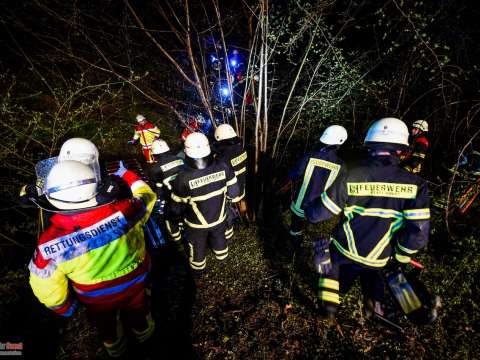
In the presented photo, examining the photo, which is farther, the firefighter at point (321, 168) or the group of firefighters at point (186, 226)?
the firefighter at point (321, 168)

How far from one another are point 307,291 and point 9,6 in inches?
223

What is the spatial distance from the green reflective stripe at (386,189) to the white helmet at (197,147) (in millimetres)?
1727

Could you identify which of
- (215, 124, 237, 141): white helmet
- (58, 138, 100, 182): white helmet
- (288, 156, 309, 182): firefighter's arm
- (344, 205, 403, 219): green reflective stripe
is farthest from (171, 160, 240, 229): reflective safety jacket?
(344, 205, 403, 219): green reflective stripe

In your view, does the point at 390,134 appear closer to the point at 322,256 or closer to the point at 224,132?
the point at 322,256

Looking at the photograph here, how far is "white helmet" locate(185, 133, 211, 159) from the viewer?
301cm

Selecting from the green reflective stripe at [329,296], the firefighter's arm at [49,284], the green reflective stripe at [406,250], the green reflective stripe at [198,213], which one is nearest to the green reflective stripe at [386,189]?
the green reflective stripe at [406,250]

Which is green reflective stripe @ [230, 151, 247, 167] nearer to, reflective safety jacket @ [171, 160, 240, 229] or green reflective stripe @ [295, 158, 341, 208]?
reflective safety jacket @ [171, 160, 240, 229]

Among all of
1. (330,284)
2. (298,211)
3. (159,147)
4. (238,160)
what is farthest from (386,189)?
(159,147)

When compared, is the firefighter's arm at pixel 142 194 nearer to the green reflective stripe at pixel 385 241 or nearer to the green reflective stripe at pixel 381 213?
the green reflective stripe at pixel 381 213

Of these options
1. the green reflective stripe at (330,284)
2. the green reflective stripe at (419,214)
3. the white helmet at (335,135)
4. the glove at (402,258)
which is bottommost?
the green reflective stripe at (330,284)

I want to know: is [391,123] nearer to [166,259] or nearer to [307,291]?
[307,291]

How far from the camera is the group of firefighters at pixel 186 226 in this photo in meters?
1.92

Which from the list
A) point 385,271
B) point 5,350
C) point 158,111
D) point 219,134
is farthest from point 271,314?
point 158,111

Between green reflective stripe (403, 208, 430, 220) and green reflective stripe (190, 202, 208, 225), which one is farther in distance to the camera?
green reflective stripe (190, 202, 208, 225)
